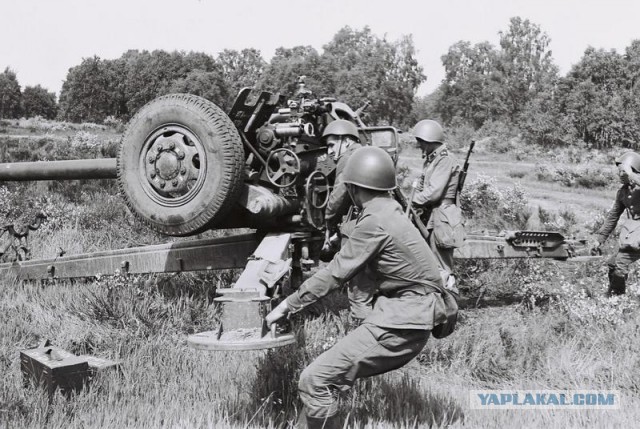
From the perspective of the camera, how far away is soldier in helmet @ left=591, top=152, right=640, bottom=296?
7.21 meters

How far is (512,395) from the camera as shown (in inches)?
180

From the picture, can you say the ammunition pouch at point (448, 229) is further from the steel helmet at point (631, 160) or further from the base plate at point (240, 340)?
the base plate at point (240, 340)

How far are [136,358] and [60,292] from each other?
1.80 meters

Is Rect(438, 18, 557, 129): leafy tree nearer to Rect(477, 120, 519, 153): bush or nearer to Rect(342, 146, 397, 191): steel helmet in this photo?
Rect(477, 120, 519, 153): bush

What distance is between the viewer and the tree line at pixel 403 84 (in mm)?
34494

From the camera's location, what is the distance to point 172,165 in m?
5.13

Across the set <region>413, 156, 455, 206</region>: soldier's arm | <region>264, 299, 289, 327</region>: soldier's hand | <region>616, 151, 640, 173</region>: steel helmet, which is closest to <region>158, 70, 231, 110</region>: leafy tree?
<region>616, 151, 640, 173</region>: steel helmet

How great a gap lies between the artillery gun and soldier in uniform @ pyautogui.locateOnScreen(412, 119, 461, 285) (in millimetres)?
439

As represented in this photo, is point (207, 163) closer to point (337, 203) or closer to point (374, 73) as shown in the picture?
point (337, 203)

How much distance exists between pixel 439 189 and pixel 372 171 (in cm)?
271

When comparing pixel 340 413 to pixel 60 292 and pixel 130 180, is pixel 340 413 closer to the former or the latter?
pixel 130 180

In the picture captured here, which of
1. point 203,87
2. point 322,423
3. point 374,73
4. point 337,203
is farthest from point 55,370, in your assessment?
point 374,73

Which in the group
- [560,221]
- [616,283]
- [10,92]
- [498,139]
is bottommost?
[616,283]

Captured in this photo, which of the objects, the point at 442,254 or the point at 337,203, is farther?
the point at 442,254
